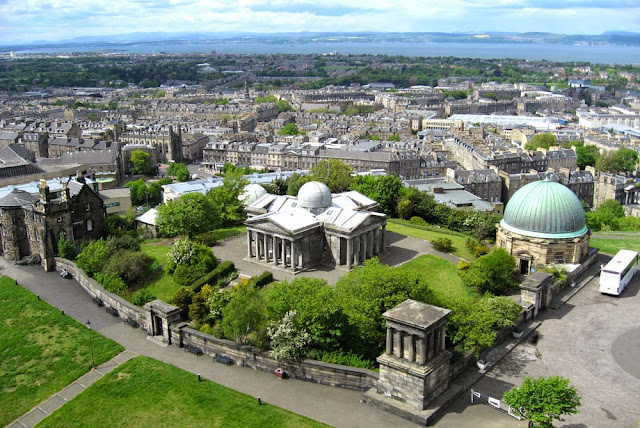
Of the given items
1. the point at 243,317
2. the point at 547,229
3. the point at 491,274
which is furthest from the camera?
the point at 547,229

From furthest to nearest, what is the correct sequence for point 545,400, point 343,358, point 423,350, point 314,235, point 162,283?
1. point 314,235
2. point 162,283
3. point 343,358
4. point 423,350
5. point 545,400

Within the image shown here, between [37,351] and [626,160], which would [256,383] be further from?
[626,160]

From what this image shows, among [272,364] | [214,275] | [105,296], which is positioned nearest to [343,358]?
[272,364]

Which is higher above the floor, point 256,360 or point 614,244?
point 256,360

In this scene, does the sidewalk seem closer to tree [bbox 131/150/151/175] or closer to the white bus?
the white bus

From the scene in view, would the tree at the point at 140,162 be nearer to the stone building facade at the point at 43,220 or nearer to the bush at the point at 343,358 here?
the stone building facade at the point at 43,220

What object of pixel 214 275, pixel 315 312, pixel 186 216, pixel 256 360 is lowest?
pixel 256 360

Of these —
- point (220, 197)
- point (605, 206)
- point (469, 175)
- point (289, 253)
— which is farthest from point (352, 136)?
point (289, 253)
